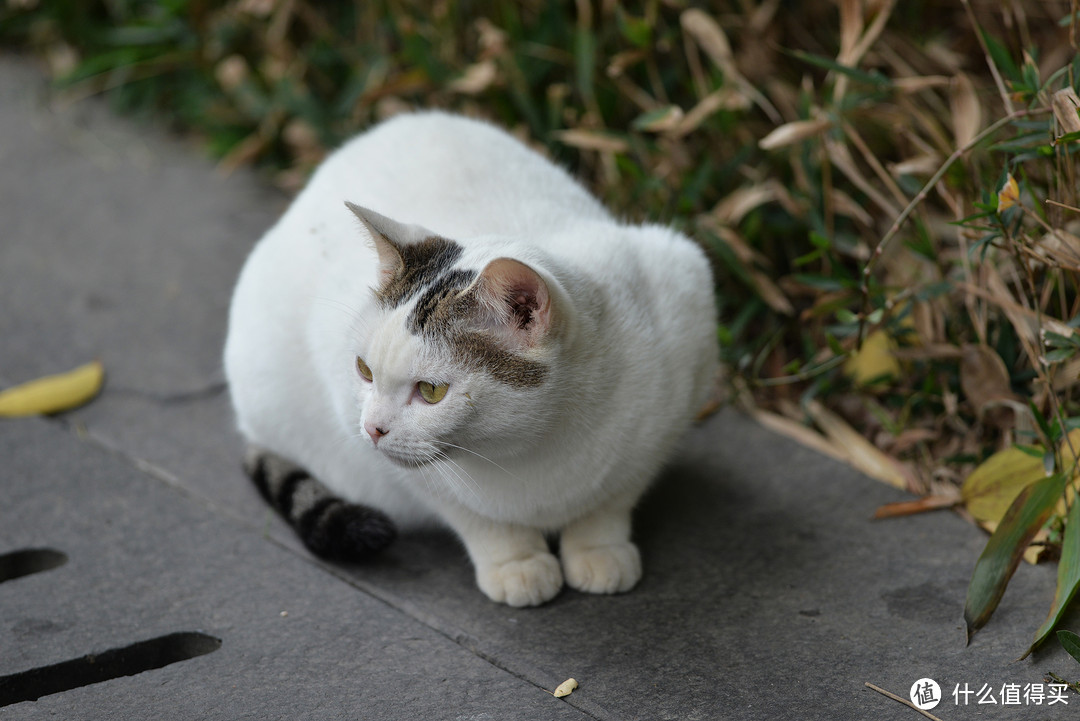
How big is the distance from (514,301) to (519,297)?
0.02m

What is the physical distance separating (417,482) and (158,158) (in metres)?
3.47

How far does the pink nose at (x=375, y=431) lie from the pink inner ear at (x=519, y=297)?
1.12 feet

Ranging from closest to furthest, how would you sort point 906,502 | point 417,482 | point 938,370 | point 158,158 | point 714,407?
1. point 417,482
2. point 906,502
3. point 938,370
4. point 714,407
5. point 158,158

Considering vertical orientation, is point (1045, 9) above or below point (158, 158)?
above

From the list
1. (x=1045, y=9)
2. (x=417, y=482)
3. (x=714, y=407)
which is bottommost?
(x=714, y=407)

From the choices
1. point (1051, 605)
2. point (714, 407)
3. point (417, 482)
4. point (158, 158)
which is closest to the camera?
point (1051, 605)

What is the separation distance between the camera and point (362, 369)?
2.09 metres

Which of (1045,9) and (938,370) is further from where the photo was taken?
(1045,9)

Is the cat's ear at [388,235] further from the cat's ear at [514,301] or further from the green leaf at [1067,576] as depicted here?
the green leaf at [1067,576]

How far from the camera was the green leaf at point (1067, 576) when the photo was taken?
2010 mm

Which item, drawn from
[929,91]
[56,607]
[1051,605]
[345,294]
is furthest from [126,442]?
[929,91]

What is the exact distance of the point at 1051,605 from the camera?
2.18 m

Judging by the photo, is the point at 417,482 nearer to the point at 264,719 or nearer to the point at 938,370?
the point at 264,719

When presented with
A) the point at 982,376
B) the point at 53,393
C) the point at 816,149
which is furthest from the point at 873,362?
the point at 53,393
